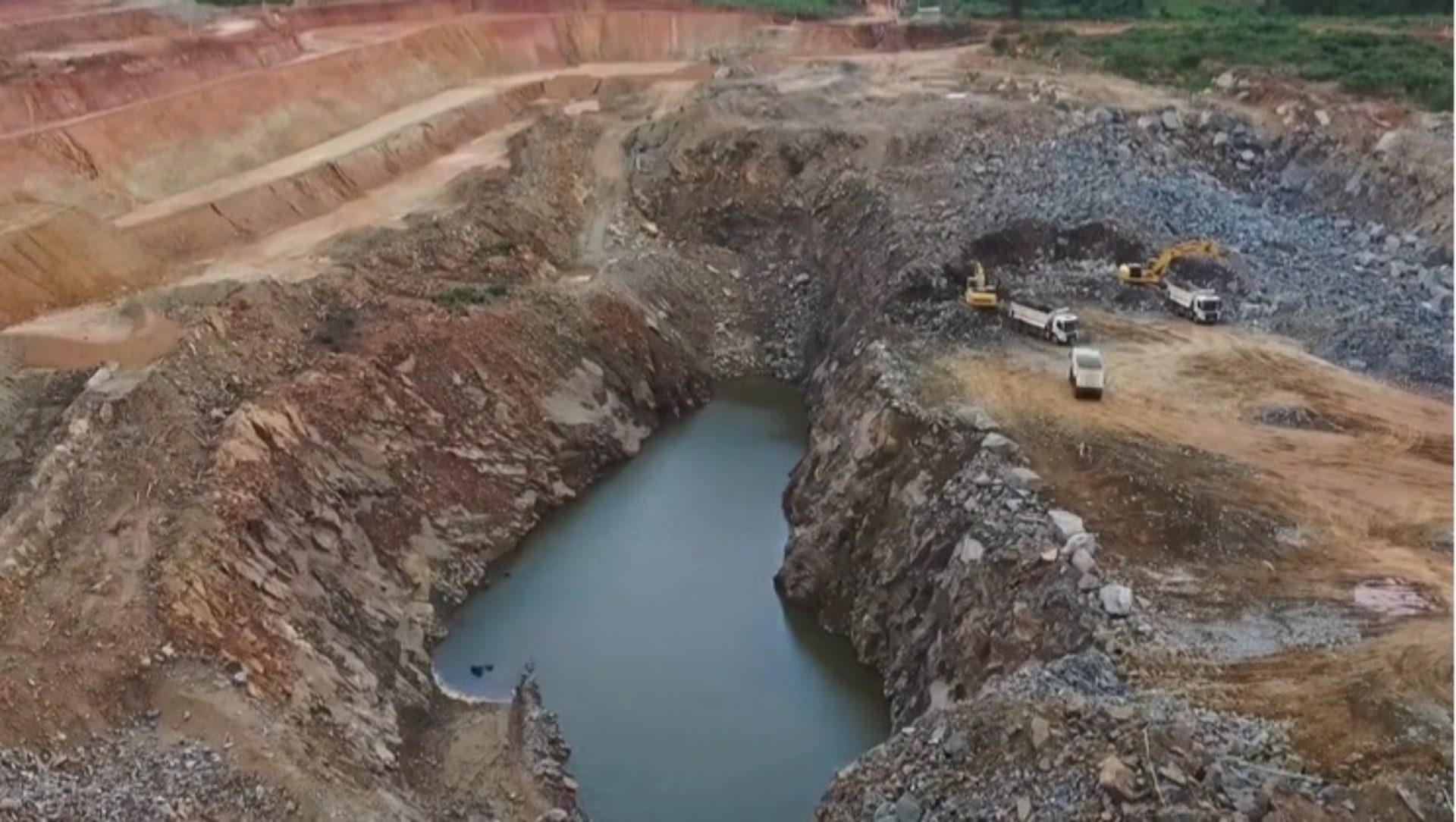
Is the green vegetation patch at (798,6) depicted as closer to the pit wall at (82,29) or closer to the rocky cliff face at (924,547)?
the pit wall at (82,29)

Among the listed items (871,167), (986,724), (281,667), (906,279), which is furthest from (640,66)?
(986,724)

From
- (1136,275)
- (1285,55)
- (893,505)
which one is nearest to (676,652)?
(893,505)

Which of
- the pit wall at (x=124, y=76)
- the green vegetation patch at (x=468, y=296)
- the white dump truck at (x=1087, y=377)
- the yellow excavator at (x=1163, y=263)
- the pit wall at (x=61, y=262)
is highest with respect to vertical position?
the pit wall at (x=124, y=76)

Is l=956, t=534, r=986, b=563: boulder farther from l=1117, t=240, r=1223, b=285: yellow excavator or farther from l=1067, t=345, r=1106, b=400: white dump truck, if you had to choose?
l=1117, t=240, r=1223, b=285: yellow excavator

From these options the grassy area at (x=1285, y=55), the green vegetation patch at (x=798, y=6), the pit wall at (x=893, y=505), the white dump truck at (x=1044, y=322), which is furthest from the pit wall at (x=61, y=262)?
the green vegetation patch at (x=798, y=6)

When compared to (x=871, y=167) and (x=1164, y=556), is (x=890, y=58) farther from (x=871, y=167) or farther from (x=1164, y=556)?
(x=1164, y=556)

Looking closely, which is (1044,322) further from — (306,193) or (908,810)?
(306,193)

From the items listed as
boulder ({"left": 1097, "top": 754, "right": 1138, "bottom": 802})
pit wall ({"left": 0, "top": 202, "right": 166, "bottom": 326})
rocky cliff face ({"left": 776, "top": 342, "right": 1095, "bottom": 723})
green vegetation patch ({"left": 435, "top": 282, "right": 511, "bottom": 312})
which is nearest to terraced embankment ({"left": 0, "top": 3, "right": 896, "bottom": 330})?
pit wall ({"left": 0, "top": 202, "right": 166, "bottom": 326})
